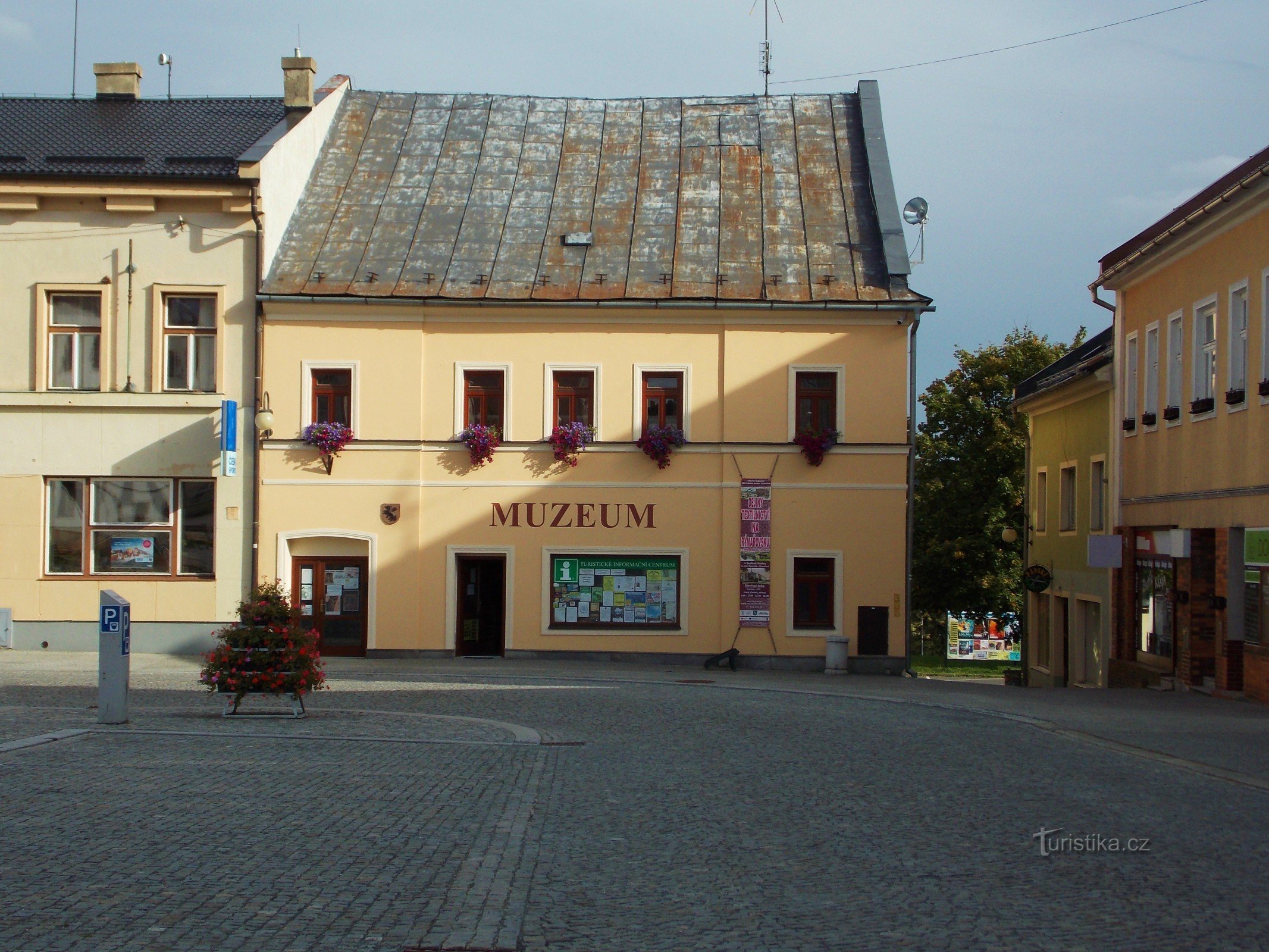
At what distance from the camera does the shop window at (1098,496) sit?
98.6ft

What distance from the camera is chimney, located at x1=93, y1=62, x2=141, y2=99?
3178cm

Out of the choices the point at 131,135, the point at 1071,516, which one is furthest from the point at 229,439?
the point at 1071,516

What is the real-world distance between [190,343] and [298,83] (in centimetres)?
695

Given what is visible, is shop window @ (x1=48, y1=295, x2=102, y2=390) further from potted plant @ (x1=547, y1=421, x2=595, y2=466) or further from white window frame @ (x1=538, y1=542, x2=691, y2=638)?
white window frame @ (x1=538, y1=542, x2=691, y2=638)

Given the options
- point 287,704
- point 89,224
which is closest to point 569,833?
point 287,704

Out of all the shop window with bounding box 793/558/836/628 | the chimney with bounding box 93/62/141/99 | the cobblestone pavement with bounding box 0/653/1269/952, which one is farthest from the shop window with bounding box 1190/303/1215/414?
the chimney with bounding box 93/62/141/99

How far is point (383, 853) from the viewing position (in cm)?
792

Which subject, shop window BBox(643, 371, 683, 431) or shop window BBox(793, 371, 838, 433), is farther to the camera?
shop window BBox(643, 371, 683, 431)

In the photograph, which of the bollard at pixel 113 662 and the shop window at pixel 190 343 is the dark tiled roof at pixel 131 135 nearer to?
the shop window at pixel 190 343

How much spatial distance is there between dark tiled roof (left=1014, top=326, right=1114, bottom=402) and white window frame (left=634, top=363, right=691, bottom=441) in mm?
8530

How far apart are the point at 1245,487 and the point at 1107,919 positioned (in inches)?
626

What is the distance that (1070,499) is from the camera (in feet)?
109

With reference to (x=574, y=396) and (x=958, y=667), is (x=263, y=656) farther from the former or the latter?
(x=958, y=667)

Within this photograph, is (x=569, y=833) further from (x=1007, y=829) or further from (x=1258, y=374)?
(x=1258, y=374)
